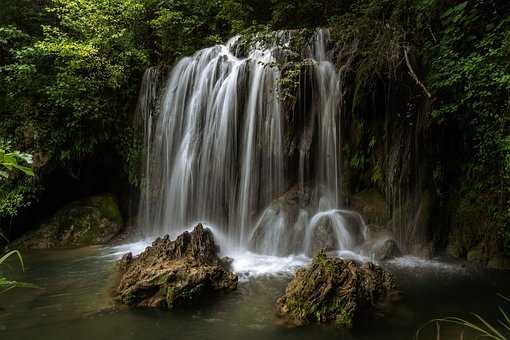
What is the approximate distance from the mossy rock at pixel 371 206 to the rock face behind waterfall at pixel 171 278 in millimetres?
2997

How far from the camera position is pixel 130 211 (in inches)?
394

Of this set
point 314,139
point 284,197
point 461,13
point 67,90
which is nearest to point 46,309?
point 284,197

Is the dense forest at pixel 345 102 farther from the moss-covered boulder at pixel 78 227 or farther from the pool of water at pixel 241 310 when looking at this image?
the pool of water at pixel 241 310

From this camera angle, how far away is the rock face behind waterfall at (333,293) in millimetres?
3930

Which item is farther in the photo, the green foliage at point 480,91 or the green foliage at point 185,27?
the green foliage at point 185,27

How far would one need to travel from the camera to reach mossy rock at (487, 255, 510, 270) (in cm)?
546

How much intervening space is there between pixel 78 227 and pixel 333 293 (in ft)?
22.7

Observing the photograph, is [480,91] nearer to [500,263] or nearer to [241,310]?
[500,263]

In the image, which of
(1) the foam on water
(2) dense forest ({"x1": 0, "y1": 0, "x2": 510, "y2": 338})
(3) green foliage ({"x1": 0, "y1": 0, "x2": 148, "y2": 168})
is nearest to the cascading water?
(2) dense forest ({"x1": 0, "y1": 0, "x2": 510, "y2": 338})

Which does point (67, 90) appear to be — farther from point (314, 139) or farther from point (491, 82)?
point (491, 82)

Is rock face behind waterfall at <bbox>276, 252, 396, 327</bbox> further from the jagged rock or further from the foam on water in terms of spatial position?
the jagged rock

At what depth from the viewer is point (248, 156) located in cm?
771

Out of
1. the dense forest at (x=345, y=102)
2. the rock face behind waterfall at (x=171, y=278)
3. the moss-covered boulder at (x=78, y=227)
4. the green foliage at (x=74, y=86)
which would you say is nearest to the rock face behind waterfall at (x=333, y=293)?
the rock face behind waterfall at (x=171, y=278)

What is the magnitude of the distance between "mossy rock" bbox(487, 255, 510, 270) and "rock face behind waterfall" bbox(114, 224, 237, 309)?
3878mm
